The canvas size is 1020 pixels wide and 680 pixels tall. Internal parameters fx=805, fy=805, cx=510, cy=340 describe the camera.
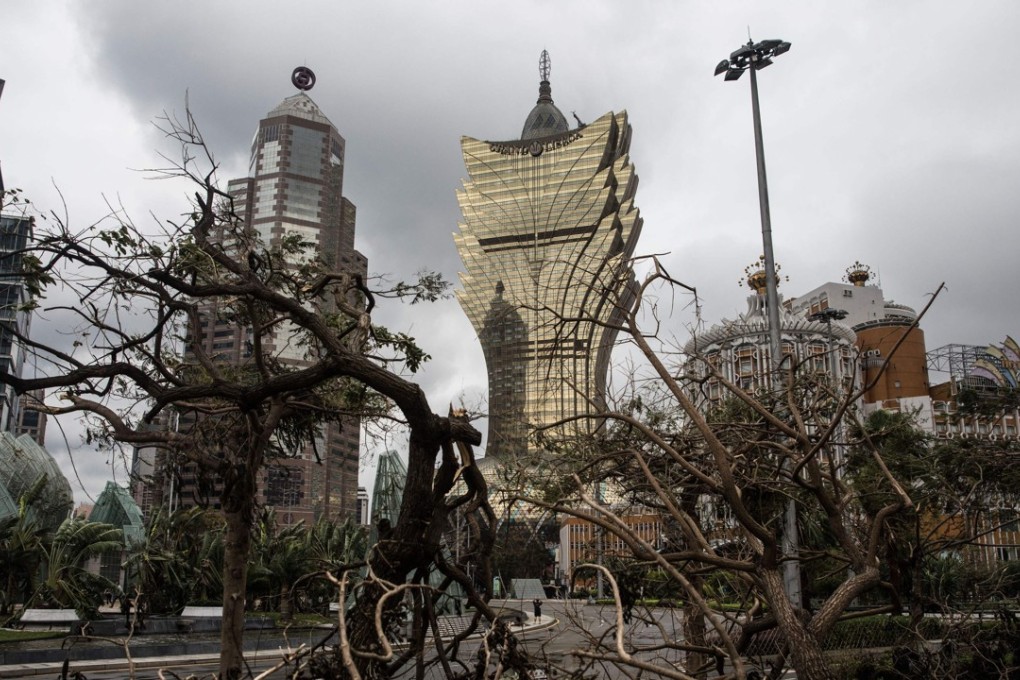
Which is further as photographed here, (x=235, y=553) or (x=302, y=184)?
(x=302, y=184)

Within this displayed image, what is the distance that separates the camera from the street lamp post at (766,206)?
1227 centimetres

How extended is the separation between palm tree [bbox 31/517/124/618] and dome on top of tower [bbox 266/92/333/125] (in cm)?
10074

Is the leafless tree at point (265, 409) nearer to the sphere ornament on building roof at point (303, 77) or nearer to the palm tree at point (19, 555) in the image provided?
the palm tree at point (19, 555)

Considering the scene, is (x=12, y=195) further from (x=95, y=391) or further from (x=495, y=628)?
(x=495, y=628)

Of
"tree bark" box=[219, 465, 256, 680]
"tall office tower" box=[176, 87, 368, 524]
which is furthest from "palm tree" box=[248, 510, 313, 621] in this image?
"tall office tower" box=[176, 87, 368, 524]

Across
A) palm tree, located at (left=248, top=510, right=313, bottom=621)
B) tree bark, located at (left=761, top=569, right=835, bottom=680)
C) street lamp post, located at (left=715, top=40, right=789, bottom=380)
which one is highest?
street lamp post, located at (left=715, top=40, right=789, bottom=380)

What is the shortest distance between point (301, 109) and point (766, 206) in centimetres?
11600

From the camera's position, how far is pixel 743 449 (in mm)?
6535

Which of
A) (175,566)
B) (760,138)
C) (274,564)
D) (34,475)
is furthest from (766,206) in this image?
(34,475)

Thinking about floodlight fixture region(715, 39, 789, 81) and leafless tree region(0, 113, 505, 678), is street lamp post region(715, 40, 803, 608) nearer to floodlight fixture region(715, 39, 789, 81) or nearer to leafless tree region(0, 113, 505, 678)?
floodlight fixture region(715, 39, 789, 81)

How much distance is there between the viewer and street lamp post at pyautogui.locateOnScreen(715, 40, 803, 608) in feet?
40.2

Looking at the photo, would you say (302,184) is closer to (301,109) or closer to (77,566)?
(301,109)

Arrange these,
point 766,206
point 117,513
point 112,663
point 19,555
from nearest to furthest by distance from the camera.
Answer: point 766,206 < point 112,663 < point 19,555 < point 117,513

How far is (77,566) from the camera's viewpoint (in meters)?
22.7
